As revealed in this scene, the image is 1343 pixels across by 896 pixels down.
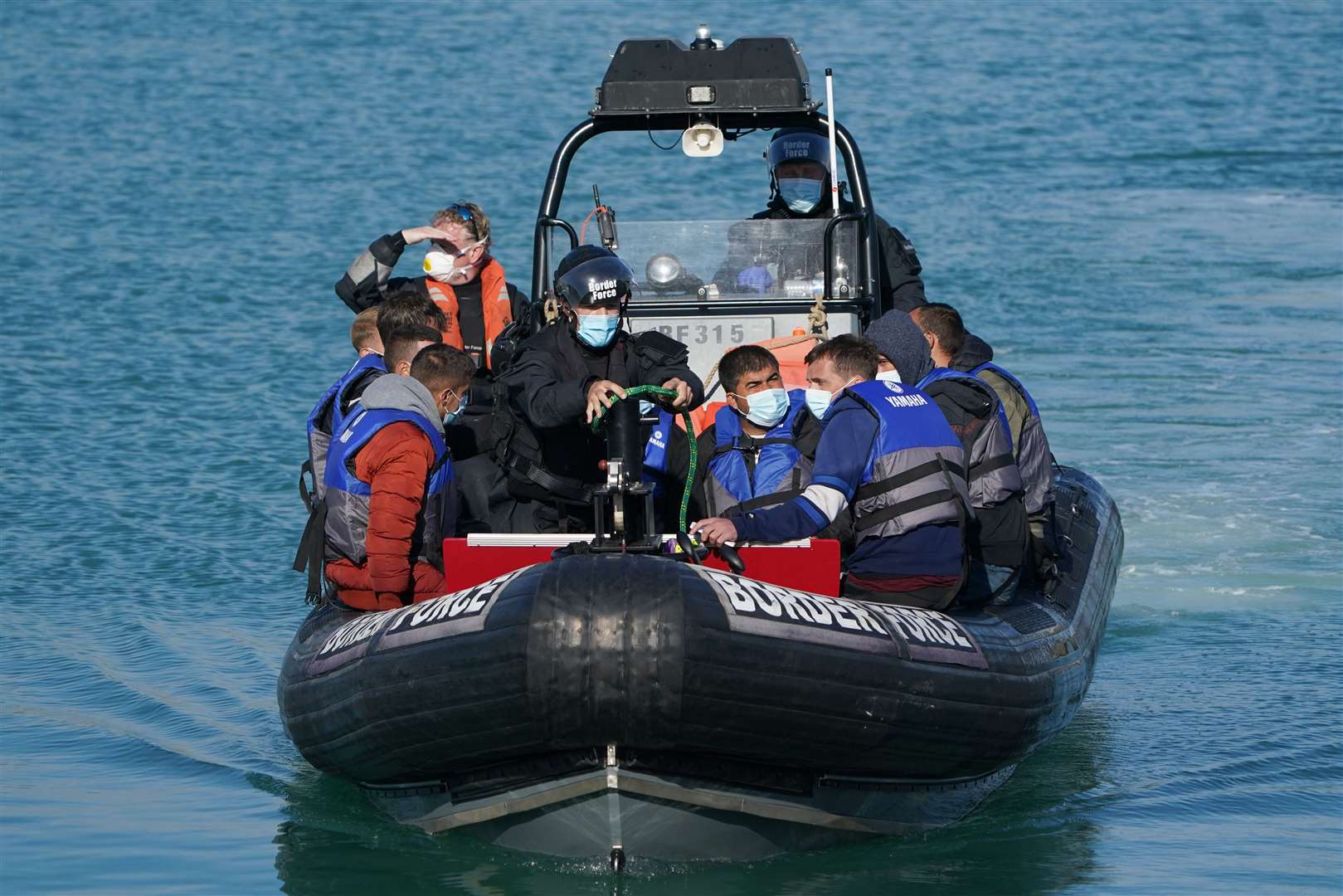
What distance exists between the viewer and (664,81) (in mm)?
7996

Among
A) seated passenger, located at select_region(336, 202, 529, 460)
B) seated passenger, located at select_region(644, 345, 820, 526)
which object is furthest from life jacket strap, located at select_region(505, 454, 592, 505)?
seated passenger, located at select_region(336, 202, 529, 460)

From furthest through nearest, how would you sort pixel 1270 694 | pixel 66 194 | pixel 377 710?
1. pixel 66 194
2. pixel 1270 694
3. pixel 377 710

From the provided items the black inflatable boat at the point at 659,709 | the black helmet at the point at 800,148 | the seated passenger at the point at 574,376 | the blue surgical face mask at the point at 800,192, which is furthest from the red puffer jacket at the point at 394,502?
the black helmet at the point at 800,148

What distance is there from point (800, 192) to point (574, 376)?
252 centimetres

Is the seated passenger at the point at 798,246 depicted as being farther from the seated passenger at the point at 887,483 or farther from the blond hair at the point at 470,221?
the seated passenger at the point at 887,483

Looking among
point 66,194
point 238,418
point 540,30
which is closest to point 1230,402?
point 238,418

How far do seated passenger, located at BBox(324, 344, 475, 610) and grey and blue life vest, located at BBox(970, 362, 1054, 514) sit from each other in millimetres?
1831

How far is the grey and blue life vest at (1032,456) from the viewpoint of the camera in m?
6.65

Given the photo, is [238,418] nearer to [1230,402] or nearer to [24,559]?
[24,559]

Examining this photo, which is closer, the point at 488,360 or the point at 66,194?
the point at 488,360

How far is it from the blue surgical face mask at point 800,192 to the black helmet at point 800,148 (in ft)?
0.28

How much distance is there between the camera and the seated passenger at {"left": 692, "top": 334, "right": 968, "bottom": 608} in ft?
18.4

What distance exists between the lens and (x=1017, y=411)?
262 inches

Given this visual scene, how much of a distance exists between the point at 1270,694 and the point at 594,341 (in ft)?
11.4
